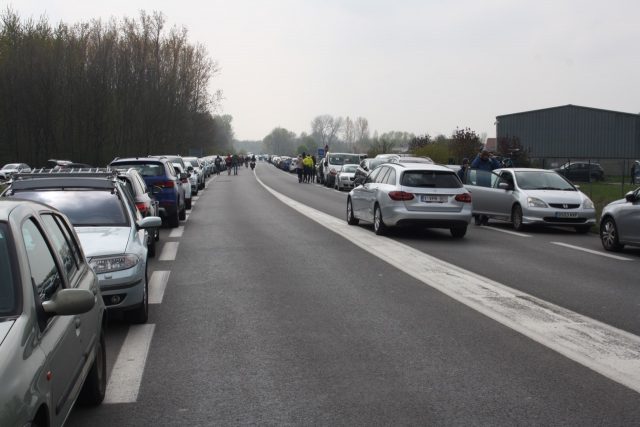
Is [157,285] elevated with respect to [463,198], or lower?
lower

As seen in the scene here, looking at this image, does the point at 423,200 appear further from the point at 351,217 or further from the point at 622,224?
the point at 622,224

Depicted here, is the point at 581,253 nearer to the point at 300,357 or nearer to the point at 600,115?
the point at 300,357

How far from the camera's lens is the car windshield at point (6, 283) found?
141 inches

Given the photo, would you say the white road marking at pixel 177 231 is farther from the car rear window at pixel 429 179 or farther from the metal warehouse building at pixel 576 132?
the metal warehouse building at pixel 576 132

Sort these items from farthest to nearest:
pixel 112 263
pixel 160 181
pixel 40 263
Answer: pixel 160 181
pixel 112 263
pixel 40 263

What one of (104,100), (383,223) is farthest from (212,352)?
(104,100)

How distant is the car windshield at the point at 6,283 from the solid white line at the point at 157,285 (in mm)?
5392

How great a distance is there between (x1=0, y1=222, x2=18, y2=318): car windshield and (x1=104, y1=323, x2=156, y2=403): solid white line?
1788mm

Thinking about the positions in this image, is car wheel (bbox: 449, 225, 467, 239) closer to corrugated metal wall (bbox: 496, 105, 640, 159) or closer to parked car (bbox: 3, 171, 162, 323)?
parked car (bbox: 3, 171, 162, 323)

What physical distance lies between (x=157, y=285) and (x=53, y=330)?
670cm

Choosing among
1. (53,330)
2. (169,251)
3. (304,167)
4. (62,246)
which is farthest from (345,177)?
(53,330)

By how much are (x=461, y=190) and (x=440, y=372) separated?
11458 mm

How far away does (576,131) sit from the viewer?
6575 centimetres

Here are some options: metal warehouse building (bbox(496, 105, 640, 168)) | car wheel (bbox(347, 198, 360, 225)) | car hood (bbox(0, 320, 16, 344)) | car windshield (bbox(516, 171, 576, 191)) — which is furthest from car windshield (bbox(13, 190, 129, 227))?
metal warehouse building (bbox(496, 105, 640, 168))
